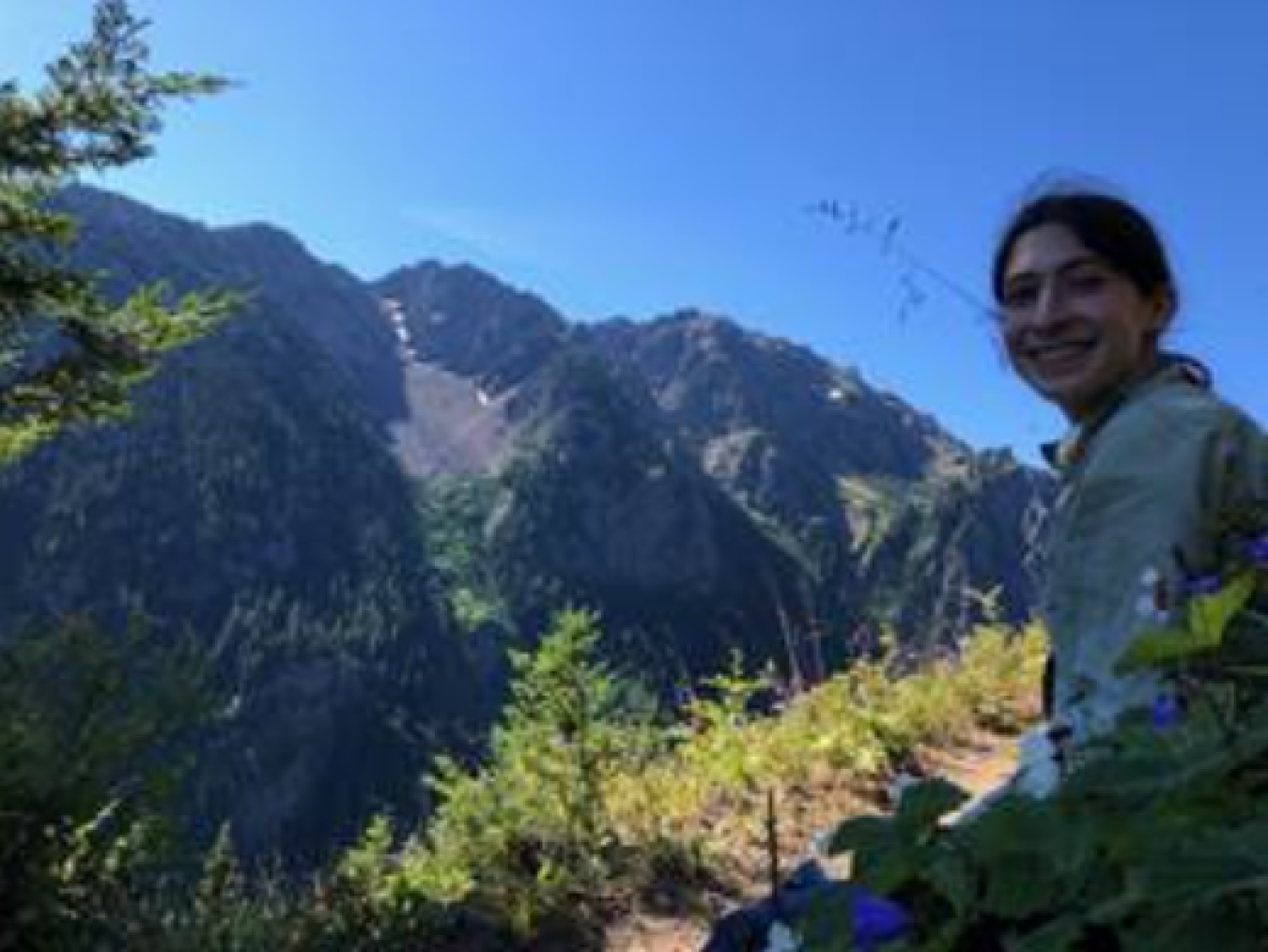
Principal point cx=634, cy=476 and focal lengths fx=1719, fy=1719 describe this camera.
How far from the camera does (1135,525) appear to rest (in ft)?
7.97

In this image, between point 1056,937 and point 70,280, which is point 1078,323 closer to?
point 1056,937

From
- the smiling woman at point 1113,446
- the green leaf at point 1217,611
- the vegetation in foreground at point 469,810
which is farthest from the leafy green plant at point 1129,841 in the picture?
the vegetation in foreground at point 469,810

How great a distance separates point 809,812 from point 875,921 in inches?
275

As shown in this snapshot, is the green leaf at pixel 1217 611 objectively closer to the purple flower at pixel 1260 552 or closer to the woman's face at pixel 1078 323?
the purple flower at pixel 1260 552

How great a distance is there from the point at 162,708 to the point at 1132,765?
5.38 metres

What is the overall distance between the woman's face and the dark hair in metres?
0.01

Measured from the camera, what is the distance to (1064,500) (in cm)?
264

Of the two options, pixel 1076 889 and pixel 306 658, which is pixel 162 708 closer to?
pixel 1076 889

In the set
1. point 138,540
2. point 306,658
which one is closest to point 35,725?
point 306,658

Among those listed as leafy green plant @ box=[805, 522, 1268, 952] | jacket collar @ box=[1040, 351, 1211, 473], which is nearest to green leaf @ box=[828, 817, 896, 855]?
leafy green plant @ box=[805, 522, 1268, 952]

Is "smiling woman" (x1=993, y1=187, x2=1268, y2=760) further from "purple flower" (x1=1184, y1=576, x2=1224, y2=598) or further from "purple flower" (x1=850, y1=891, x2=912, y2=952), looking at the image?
"purple flower" (x1=850, y1=891, x2=912, y2=952)

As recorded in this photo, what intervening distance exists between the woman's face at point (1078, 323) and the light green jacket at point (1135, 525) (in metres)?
0.28

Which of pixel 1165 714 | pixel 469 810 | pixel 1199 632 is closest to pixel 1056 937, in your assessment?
pixel 1199 632

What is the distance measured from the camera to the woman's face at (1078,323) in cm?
285
